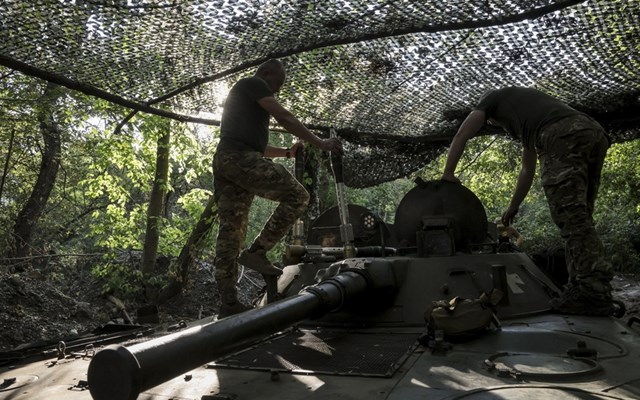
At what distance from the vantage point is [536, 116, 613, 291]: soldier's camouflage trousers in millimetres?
3953

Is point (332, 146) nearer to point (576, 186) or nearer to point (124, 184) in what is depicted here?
point (576, 186)

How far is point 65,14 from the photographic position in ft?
12.4

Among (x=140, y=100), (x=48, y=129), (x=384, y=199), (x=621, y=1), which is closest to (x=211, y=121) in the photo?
(x=140, y=100)

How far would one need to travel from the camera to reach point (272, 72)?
468 cm

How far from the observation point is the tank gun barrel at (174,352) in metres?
1.60

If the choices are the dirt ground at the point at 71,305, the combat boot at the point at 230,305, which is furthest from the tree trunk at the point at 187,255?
the combat boot at the point at 230,305

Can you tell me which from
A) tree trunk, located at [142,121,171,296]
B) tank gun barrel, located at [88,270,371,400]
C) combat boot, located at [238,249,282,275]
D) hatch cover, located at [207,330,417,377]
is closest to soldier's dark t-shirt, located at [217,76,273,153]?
combat boot, located at [238,249,282,275]

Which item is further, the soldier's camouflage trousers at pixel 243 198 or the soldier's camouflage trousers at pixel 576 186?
the soldier's camouflage trousers at pixel 243 198

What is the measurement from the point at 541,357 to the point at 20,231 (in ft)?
37.6

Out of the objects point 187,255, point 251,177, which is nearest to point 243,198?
point 251,177

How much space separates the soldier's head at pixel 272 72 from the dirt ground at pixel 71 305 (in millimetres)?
2360

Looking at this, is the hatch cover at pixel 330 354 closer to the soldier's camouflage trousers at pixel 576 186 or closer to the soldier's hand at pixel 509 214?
the soldier's camouflage trousers at pixel 576 186

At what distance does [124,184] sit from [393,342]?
34.3ft

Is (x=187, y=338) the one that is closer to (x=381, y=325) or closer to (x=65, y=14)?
(x=381, y=325)
